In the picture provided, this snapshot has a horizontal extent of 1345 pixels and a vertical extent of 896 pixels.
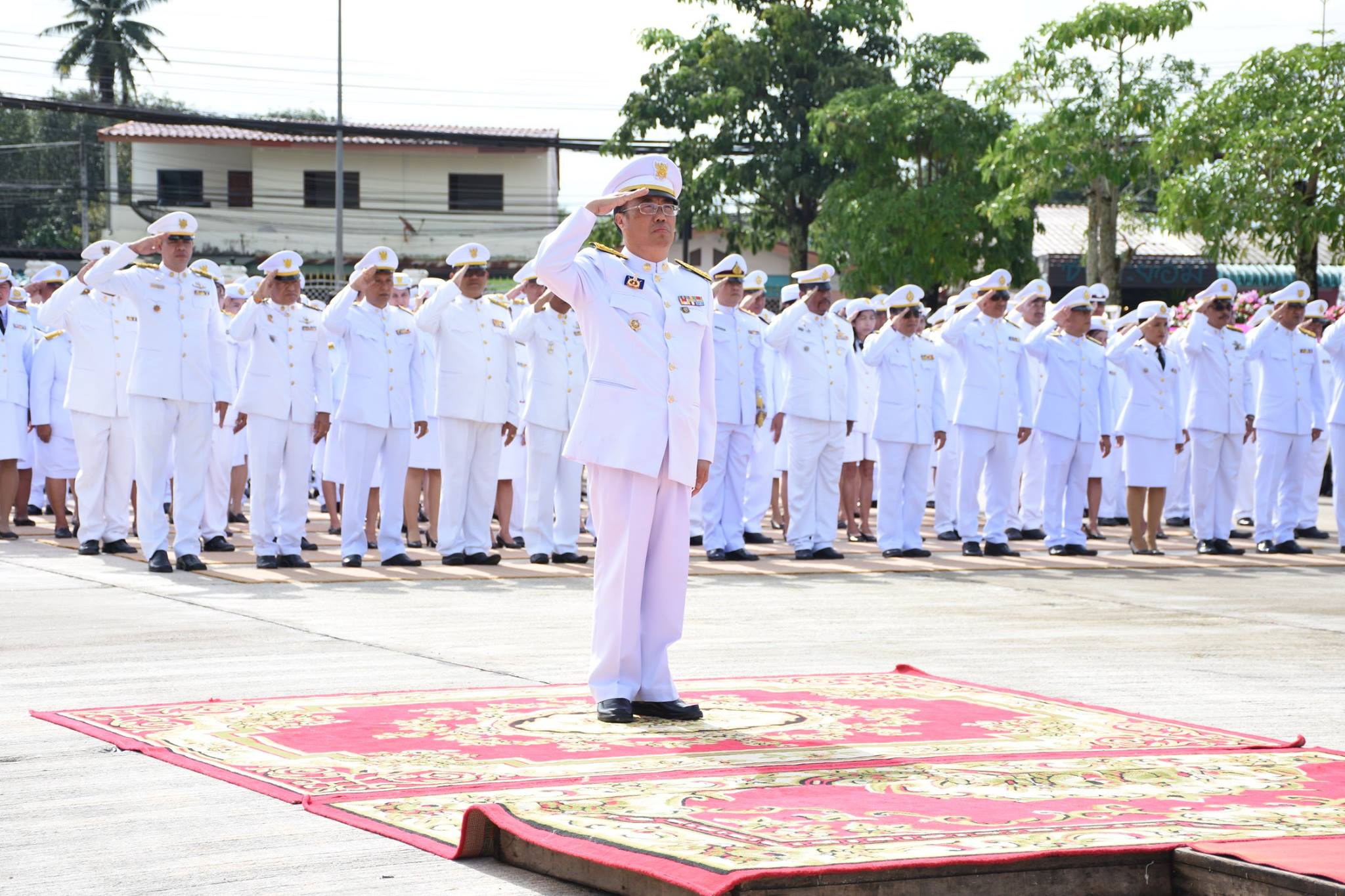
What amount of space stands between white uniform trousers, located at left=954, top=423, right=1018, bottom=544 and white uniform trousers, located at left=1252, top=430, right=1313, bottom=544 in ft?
7.71

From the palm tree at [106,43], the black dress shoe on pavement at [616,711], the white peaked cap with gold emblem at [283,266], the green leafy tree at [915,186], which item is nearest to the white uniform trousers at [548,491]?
the white peaked cap with gold emblem at [283,266]

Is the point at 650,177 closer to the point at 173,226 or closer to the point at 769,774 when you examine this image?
the point at 769,774

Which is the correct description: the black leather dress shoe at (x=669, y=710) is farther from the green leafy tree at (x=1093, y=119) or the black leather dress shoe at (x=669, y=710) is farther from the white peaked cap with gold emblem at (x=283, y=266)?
the green leafy tree at (x=1093, y=119)

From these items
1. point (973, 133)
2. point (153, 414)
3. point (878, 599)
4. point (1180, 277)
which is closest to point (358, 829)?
point (878, 599)

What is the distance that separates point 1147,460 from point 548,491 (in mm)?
4833

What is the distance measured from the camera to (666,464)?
6160mm

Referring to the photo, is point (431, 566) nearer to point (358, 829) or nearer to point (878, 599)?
point (878, 599)

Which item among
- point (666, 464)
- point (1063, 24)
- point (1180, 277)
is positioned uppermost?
point (1063, 24)

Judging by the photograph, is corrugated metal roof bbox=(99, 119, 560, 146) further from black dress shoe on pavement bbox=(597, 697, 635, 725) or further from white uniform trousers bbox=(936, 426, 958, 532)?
black dress shoe on pavement bbox=(597, 697, 635, 725)

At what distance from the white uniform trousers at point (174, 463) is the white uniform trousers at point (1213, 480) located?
7758 mm

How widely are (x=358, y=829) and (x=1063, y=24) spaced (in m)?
22.1

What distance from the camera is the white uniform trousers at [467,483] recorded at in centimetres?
1179

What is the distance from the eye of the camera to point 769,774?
4.96 metres

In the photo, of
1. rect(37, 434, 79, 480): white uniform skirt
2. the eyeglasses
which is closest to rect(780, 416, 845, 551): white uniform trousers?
rect(37, 434, 79, 480): white uniform skirt
